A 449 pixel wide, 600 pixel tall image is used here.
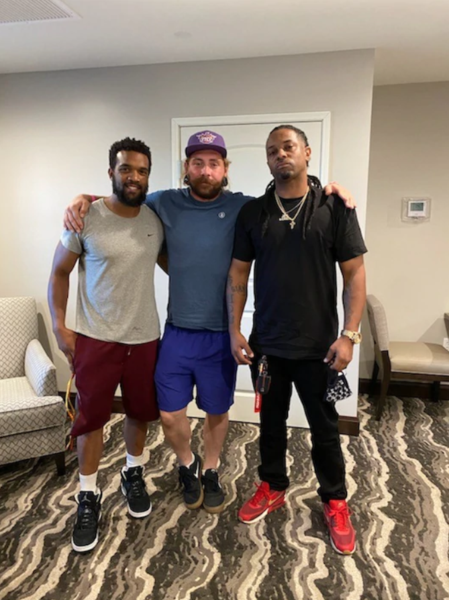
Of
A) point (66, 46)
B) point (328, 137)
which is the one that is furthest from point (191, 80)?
point (328, 137)

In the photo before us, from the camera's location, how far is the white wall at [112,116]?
8.65 feet

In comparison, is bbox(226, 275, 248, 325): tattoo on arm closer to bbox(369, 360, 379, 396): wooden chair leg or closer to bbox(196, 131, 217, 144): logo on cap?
bbox(196, 131, 217, 144): logo on cap

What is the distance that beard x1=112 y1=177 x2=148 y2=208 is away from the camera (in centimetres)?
176

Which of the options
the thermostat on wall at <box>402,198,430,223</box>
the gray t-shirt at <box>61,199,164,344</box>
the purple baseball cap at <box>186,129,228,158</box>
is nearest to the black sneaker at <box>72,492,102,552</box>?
the gray t-shirt at <box>61,199,164,344</box>

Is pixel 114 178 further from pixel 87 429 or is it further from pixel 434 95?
pixel 434 95

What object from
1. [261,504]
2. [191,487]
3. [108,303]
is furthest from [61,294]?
[261,504]

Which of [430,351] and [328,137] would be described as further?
[430,351]

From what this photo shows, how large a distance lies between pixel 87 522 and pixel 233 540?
0.62 meters

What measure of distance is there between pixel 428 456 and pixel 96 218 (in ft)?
7.49

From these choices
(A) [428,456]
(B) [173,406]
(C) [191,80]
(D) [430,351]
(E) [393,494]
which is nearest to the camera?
(B) [173,406]

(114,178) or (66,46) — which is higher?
(66,46)

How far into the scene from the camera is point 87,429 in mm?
1827

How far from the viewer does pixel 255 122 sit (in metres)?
2.74

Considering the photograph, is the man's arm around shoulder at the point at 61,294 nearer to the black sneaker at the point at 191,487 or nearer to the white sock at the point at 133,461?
the white sock at the point at 133,461
